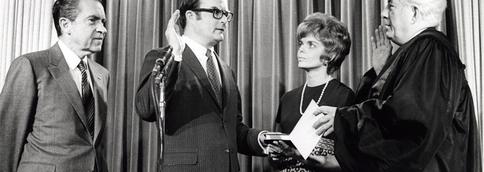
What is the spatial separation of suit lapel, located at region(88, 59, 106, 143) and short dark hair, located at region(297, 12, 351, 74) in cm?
109

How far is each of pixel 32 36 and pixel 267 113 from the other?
170 cm

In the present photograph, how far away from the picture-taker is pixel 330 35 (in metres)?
3.01

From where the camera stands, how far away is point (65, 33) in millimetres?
2877

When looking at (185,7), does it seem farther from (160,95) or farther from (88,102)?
(160,95)

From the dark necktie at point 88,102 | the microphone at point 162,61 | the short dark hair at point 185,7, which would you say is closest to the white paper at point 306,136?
the microphone at point 162,61

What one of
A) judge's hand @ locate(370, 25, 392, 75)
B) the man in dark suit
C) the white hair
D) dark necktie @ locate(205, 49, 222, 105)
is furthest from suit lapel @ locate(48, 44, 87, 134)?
the white hair

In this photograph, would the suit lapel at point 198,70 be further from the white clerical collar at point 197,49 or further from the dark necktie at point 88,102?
the dark necktie at point 88,102

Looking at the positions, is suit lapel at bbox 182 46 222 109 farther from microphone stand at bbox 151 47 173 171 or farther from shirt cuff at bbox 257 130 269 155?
microphone stand at bbox 151 47 173 171

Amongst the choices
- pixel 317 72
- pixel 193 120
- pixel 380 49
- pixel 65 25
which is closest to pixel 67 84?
pixel 65 25

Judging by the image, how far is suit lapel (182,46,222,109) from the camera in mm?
2695

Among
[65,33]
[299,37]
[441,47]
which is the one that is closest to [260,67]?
[299,37]

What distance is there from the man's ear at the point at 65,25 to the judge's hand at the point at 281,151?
1170 millimetres

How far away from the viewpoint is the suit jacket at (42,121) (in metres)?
2.54

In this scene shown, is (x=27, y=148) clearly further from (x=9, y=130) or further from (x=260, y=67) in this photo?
(x=260, y=67)
